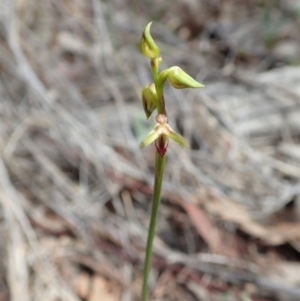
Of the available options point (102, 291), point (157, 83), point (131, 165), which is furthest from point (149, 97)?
point (131, 165)

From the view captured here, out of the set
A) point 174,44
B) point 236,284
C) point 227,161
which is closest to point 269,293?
point 236,284

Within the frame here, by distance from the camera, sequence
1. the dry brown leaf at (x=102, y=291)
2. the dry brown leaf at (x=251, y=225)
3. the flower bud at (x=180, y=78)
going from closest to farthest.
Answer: the flower bud at (x=180, y=78) → the dry brown leaf at (x=102, y=291) → the dry brown leaf at (x=251, y=225)

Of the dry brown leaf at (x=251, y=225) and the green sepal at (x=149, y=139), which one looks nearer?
the green sepal at (x=149, y=139)

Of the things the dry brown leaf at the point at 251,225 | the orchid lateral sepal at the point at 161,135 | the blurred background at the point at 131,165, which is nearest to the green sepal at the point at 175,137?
the orchid lateral sepal at the point at 161,135

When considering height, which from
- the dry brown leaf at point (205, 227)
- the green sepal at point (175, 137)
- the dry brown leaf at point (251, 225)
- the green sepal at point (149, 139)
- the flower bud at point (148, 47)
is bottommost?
the green sepal at point (149, 139)

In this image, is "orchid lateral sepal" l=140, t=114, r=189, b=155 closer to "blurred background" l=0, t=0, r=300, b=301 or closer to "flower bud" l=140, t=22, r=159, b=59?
"flower bud" l=140, t=22, r=159, b=59

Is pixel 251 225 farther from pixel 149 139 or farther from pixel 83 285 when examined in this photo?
pixel 149 139

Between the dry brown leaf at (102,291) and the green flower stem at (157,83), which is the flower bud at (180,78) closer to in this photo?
the green flower stem at (157,83)

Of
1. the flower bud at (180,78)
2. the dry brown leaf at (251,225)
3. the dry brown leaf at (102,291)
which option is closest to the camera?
the flower bud at (180,78)
